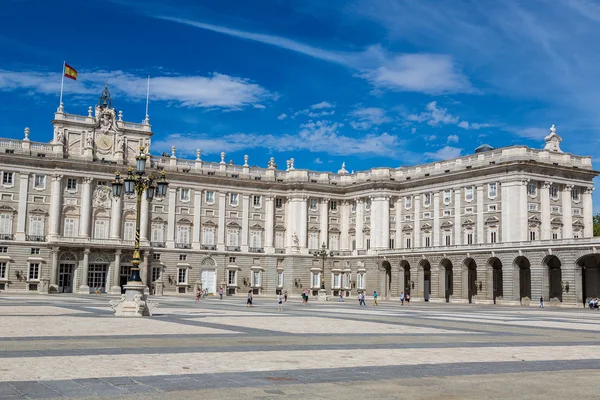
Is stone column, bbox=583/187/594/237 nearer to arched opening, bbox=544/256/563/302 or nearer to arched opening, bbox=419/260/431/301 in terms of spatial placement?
arched opening, bbox=544/256/563/302

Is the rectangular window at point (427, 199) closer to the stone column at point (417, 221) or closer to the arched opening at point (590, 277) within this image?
the stone column at point (417, 221)

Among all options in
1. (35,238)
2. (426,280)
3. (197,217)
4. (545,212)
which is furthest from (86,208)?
(545,212)

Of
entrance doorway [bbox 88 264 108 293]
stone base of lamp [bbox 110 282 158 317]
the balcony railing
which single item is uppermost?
the balcony railing

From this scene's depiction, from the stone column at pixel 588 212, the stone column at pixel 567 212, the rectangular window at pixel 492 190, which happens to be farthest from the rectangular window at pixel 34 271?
the stone column at pixel 588 212

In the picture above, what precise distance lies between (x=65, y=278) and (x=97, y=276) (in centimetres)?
370

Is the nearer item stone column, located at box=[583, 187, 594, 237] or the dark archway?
stone column, located at box=[583, 187, 594, 237]

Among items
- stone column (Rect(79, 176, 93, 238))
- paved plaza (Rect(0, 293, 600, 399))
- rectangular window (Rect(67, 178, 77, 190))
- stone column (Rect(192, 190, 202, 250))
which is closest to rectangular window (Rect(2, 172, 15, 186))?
rectangular window (Rect(67, 178, 77, 190))

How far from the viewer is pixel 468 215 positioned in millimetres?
83375

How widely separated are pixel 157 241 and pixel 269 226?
50.8 feet

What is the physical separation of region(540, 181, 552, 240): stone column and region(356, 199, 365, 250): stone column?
25.5m

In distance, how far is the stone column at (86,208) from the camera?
285 feet

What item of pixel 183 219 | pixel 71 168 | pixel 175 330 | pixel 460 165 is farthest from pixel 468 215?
pixel 175 330

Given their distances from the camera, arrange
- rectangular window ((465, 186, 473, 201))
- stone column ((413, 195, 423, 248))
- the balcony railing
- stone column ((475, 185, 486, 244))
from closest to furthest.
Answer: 1. stone column ((475, 185, 486, 244))
2. rectangular window ((465, 186, 473, 201))
3. the balcony railing
4. stone column ((413, 195, 423, 248))

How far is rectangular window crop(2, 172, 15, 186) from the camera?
8369 centimetres
